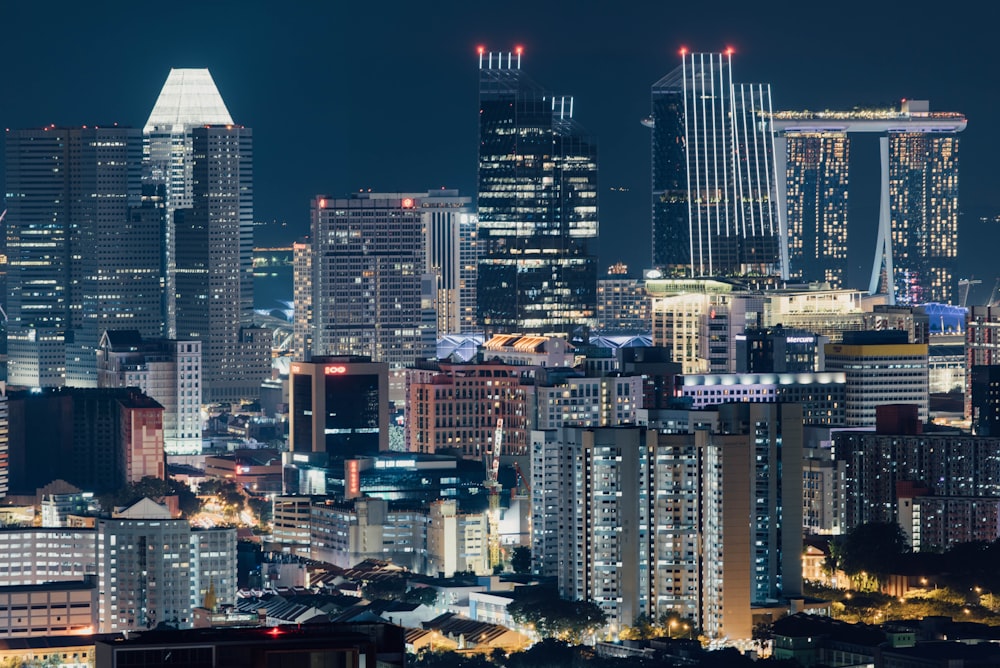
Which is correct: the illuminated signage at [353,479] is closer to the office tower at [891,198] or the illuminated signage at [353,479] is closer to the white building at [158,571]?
the white building at [158,571]

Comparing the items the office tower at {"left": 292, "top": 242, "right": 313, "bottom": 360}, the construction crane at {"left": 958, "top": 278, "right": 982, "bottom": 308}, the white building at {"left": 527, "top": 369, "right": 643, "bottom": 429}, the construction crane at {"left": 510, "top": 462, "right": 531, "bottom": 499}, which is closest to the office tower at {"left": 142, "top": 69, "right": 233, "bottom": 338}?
the office tower at {"left": 292, "top": 242, "right": 313, "bottom": 360}

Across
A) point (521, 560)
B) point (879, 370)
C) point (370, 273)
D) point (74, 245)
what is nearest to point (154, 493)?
point (521, 560)

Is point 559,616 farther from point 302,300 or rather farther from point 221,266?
point 302,300

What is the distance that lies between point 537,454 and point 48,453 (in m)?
18.6

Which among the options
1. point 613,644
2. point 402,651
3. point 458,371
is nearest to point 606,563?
point 613,644

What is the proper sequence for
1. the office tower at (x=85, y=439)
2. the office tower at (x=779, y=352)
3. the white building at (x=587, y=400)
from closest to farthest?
the white building at (x=587, y=400)
the office tower at (x=85, y=439)
the office tower at (x=779, y=352)

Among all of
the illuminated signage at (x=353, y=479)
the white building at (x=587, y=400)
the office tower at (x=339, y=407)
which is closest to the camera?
the illuminated signage at (x=353, y=479)

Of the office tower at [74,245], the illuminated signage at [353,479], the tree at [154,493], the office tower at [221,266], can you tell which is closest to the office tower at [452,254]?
the office tower at [221,266]

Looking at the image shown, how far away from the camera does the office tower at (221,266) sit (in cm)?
8925

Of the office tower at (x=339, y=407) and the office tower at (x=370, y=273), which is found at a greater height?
the office tower at (x=370, y=273)

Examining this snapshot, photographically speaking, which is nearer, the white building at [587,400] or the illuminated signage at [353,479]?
the illuminated signage at [353,479]

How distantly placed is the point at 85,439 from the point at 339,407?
537 cm

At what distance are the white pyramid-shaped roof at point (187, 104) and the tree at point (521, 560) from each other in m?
43.9

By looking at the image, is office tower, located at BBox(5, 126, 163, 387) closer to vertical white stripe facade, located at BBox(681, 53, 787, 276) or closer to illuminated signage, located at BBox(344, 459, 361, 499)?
vertical white stripe facade, located at BBox(681, 53, 787, 276)
